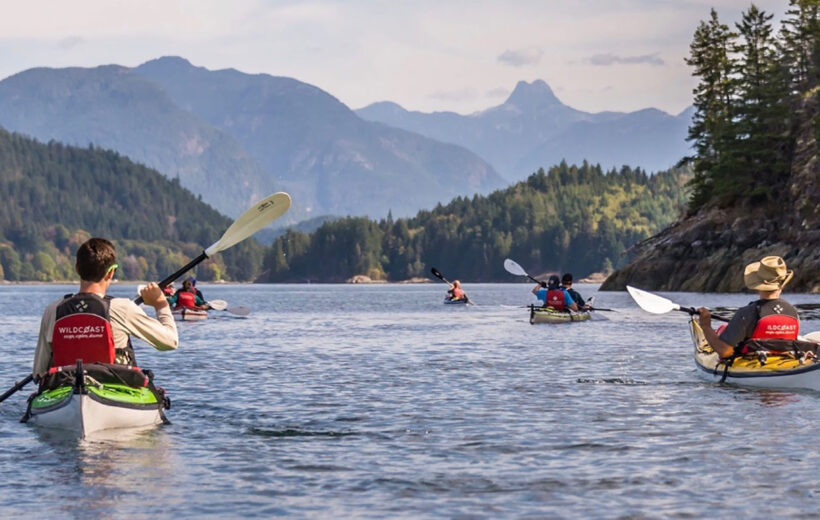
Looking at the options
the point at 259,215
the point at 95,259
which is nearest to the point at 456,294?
the point at 259,215

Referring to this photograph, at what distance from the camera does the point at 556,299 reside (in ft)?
176

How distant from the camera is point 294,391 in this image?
976 inches

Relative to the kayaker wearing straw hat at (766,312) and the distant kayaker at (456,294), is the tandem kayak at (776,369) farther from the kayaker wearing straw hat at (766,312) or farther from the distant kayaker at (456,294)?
the distant kayaker at (456,294)

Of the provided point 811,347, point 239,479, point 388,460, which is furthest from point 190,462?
point 811,347

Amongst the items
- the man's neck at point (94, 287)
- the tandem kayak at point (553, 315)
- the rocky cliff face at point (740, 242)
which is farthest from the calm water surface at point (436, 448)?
the rocky cliff face at point (740, 242)

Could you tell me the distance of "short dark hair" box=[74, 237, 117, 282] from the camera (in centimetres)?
1531

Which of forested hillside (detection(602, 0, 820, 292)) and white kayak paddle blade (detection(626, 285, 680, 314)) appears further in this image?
forested hillside (detection(602, 0, 820, 292))

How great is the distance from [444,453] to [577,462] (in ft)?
6.38

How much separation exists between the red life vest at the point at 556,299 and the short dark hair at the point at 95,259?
3912cm

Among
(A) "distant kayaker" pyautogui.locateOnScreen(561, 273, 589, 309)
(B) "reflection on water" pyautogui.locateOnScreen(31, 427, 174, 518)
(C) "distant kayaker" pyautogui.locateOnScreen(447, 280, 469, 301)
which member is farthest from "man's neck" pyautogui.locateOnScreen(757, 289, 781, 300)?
(C) "distant kayaker" pyautogui.locateOnScreen(447, 280, 469, 301)

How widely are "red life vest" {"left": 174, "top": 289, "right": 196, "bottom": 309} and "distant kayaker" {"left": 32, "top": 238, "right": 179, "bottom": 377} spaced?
42.7 meters

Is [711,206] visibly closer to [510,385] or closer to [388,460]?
[510,385]

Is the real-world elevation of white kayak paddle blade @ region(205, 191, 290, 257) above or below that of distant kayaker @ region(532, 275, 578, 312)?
above

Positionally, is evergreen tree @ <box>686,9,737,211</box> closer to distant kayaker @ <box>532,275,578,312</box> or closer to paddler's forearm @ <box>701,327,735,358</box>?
distant kayaker @ <box>532,275,578,312</box>
